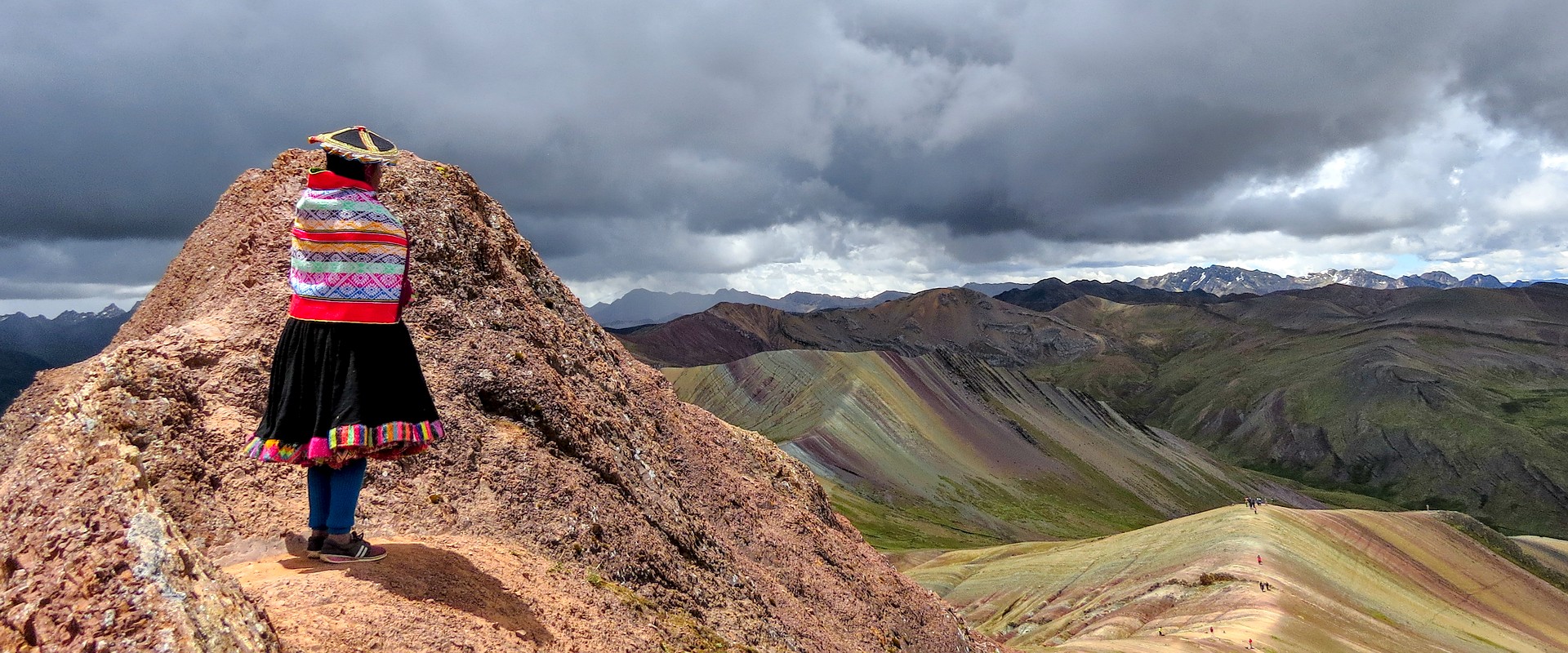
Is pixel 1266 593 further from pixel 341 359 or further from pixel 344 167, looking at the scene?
pixel 344 167

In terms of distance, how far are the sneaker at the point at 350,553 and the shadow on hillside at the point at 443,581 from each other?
50mm

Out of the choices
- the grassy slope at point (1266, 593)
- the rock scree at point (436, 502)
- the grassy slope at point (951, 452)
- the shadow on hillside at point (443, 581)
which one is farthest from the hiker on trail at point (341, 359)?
the grassy slope at point (951, 452)

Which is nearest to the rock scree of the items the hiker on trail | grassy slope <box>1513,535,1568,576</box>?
the hiker on trail

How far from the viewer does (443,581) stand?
653cm

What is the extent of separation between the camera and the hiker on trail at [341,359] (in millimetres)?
6125

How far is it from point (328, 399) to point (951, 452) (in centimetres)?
11455

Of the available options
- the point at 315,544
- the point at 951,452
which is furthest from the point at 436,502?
the point at 951,452

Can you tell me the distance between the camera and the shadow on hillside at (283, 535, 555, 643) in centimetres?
622

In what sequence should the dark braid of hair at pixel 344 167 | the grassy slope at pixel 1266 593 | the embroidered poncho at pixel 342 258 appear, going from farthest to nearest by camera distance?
the grassy slope at pixel 1266 593
the dark braid of hair at pixel 344 167
the embroidered poncho at pixel 342 258

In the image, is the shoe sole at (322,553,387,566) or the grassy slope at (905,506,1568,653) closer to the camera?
the shoe sole at (322,553,387,566)

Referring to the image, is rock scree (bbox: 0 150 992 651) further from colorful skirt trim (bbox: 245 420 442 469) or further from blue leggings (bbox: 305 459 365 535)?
colorful skirt trim (bbox: 245 420 442 469)

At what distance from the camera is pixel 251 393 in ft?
27.0

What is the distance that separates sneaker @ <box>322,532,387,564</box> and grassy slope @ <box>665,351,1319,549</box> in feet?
242

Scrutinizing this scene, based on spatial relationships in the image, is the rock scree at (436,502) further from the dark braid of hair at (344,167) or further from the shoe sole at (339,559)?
the dark braid of hair at (344,167)
